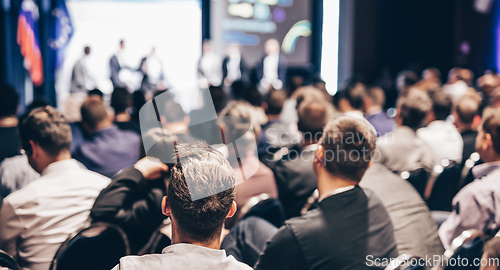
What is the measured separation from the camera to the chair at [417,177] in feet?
7.84

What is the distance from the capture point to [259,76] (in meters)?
9.74

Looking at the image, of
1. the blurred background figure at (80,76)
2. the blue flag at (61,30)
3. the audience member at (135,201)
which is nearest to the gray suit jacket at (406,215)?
the audience member at (135,201)

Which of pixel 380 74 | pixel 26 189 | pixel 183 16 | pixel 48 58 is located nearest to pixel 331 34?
pixel 380 74

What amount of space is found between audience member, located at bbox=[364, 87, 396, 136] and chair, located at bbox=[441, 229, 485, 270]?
8.65ft

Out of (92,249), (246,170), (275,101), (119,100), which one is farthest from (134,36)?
(92,249)

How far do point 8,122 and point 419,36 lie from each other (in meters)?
11.3

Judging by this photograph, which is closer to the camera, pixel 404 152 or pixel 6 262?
pixel 6 262

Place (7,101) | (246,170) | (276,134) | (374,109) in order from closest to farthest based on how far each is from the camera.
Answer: (246,170) < (7,101) < (276,134) < (374,109)

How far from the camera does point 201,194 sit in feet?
3.32

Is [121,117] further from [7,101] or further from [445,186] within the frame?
[445,186]

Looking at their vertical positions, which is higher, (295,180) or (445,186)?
(295,180)

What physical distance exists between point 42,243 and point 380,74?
11.1 metres

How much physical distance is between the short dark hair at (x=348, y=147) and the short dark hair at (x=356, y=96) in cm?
286

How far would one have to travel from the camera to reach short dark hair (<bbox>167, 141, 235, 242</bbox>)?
3.32ft
